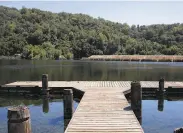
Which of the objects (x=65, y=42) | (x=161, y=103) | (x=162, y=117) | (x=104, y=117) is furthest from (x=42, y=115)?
(x=65, y=42)

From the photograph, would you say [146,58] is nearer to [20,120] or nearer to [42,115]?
[42,115]

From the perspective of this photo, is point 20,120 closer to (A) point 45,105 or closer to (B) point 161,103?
(A) point 45,105

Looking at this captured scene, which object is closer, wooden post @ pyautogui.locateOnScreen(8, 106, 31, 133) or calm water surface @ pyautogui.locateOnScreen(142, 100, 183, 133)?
wooden post @ pyautogui.locateOnScreen(8, 106, 31, 133)

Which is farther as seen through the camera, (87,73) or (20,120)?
(87,73)

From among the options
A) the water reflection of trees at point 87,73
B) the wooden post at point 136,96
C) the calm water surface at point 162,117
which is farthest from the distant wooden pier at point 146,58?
the wooden post at point 136,96

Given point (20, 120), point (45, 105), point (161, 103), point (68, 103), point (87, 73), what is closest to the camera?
point (20, 120)

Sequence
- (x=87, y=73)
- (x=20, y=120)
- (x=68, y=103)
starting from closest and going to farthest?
(x=20, y=120)
(x=68, y=103)
(x=87, y=73)

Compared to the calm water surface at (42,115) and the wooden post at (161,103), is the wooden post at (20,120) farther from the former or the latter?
the wooden post at (161,103)

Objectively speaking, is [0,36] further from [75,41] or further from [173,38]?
[173,38]

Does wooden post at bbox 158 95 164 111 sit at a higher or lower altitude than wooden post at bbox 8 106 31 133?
lower

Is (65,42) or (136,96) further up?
(65,42)

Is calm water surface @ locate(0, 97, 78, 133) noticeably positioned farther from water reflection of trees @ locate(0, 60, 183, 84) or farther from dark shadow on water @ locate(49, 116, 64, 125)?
water reflection of trees @ locate(0, 60, 183, 84)

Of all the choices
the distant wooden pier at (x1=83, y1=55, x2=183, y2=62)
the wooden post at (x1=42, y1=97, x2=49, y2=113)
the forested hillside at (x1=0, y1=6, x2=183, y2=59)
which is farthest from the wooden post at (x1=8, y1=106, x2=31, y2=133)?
the forested hillside at (x1=0, y1=6, x2=183, y2=59)

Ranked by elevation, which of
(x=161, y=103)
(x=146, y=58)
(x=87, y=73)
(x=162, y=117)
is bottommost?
(x=162, y=117)
